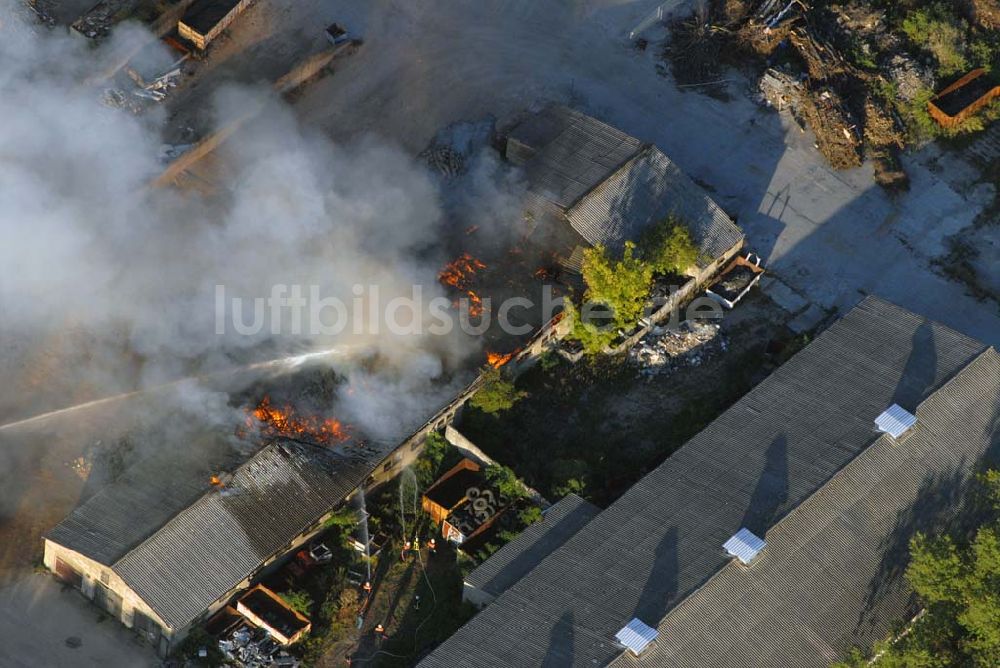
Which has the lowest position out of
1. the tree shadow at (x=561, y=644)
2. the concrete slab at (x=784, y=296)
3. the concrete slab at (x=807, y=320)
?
the tree shadow at (x=561, y=644)

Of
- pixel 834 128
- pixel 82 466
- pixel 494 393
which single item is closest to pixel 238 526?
pixel 82 466

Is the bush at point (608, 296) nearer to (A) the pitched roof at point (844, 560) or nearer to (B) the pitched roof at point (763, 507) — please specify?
(B) the pitched roof at point (763, 507)

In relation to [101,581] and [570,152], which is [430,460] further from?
[570,152]

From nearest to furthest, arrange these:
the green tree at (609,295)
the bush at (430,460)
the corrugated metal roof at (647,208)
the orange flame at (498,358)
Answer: the bush at (430,460) < the orange flame at (498,358) < the green tree at (609,295) < the corrugated metal roof at (647,208)

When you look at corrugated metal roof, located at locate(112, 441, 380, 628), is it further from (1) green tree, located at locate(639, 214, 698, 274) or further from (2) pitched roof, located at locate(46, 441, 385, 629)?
(1) green tree, located at locate(639, 214, 698, 274)

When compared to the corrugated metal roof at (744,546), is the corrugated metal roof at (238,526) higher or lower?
lower

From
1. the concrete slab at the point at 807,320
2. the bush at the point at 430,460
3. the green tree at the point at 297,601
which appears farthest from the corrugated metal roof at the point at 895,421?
the green tree at the point at 297,601

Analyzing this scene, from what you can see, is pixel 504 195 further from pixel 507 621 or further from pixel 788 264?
pixel 507 621
